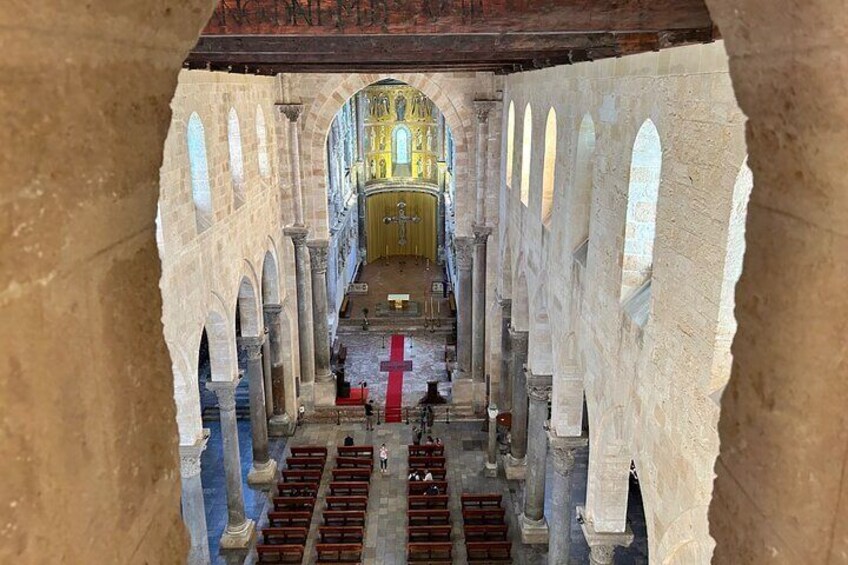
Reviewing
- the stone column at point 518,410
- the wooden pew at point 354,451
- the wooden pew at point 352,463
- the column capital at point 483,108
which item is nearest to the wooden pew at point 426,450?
the wooden pew at point 354,451

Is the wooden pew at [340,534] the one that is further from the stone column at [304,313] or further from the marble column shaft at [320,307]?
the marble column shaft at [320,307]

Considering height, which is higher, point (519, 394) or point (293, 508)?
point (519, 394)

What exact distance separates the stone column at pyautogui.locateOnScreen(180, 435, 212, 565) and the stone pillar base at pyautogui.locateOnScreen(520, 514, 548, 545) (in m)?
6.46

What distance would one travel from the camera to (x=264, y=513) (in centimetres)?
1650

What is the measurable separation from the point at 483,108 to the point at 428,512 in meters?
10.2

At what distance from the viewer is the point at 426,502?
1672cm

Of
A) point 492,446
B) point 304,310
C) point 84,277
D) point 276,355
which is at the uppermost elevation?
point 84,277

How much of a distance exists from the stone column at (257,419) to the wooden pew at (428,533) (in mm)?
4272

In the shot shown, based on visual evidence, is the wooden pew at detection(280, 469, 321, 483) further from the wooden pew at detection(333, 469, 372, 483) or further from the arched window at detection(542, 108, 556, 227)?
the arched window at detection(542, 108, 556, 227)

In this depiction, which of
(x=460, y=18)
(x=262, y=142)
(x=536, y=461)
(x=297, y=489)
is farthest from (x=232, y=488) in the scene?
(x=460, y=18)

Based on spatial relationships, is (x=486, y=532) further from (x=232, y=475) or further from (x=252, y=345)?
(x=252, y=345)

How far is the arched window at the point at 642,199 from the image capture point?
7.92 metres

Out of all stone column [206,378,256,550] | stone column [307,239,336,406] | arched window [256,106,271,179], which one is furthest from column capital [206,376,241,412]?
stone column [307,239,336,406]

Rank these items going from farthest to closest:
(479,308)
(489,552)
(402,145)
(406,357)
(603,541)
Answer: (402,145)
(406,357)
(479,308)
(489,552)
(603,541)
